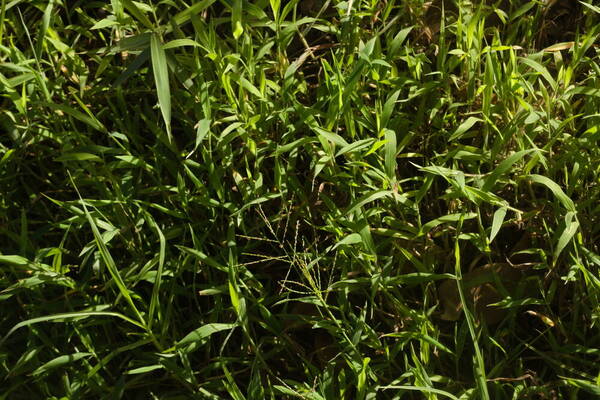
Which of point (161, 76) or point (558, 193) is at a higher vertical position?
point (161, 76)

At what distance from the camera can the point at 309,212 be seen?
1703mm

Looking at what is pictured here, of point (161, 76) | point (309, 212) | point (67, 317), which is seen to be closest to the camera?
Result: point (161, 76)

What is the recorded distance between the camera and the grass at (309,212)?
158cm

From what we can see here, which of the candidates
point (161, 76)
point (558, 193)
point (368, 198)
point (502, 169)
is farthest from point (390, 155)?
point (161, 76)

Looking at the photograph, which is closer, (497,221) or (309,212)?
(497,221)

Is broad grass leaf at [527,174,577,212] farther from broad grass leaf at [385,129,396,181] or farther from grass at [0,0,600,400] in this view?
broad grass leaf at [385,129,396,181]

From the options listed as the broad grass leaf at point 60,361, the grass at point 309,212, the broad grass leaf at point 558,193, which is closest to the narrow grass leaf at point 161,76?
the grass at point 309,212

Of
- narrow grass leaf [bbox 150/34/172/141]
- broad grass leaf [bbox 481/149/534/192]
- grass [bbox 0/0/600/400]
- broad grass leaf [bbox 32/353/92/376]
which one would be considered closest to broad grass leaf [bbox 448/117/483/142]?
grass [bbox 0/0/600/400]

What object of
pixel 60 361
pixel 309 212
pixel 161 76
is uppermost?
pixel 161 76

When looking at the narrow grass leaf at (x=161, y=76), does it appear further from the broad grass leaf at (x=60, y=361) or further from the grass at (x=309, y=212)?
the broad grass leaf at (x=60, y=361)

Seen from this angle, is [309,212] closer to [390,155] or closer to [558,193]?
[390,155]

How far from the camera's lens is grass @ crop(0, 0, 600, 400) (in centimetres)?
158

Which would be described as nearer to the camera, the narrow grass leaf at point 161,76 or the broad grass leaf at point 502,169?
the narrow grass leaf at point 161,76

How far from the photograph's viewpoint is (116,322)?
175 cm
